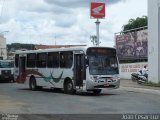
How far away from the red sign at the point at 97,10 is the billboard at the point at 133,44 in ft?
11.3

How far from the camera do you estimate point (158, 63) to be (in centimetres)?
3497

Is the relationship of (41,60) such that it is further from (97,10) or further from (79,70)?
(97,10)

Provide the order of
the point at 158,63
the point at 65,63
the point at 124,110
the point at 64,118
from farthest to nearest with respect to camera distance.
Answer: the point at 158,63
the point at 65,63
the point at 124,110
the point at 64,118

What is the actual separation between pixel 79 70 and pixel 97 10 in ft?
69.5

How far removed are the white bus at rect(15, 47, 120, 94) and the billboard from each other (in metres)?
15.1

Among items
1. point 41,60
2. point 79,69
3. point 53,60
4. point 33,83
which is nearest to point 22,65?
point 33,83

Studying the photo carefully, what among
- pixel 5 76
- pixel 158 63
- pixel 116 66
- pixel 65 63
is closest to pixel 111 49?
pixel 116 66

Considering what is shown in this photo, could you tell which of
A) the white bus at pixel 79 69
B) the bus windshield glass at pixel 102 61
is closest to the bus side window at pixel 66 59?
the white bus at pixel 79 69

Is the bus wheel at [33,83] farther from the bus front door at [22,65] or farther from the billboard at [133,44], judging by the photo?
the billboard at [133,44]

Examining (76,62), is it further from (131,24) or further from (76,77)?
(131,24)

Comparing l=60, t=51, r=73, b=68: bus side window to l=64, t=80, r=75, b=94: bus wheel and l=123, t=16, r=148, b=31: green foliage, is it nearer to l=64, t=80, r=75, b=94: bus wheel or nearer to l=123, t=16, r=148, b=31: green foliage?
l=64, t=80, r=75, b=94: bus wheel

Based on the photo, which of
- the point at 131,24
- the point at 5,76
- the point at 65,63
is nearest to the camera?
the point at 65,63

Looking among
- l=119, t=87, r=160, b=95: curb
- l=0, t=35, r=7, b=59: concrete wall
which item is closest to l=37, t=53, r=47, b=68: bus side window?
l=119, t=87, r=160, b=95: curb

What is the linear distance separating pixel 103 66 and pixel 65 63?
274 cm
